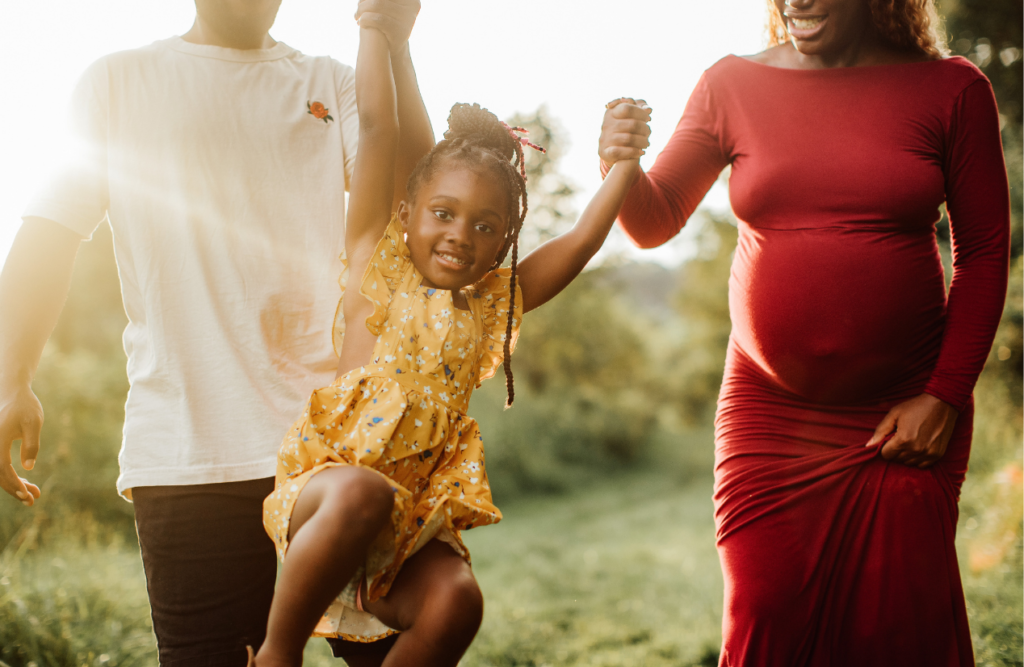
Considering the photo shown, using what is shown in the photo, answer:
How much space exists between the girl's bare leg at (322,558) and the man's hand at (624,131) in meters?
1.02

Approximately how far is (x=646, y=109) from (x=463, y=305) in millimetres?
703

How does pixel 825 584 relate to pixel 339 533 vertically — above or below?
below

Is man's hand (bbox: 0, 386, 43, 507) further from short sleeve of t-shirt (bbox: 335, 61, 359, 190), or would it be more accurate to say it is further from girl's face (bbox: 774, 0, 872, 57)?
girl's face (bbox: 774, 0, 872, 57)

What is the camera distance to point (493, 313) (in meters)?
1.85

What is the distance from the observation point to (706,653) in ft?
16.3

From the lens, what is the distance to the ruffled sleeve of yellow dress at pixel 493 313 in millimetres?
1832

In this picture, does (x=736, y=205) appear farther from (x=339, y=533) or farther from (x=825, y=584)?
(x=339, y=533)

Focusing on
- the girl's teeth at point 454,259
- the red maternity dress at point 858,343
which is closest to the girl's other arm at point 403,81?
the girl's teeth at point 454,259

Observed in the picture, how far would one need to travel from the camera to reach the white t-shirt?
1889mm

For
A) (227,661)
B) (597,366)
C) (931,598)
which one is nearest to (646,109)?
(931,598)

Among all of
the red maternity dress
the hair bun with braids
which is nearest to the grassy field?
the red maternity dress

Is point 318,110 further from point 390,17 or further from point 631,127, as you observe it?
point 631,127

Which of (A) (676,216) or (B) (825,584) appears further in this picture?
(A) (676,216)

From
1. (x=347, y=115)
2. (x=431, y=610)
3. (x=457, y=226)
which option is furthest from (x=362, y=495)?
(x=347, y=115)
